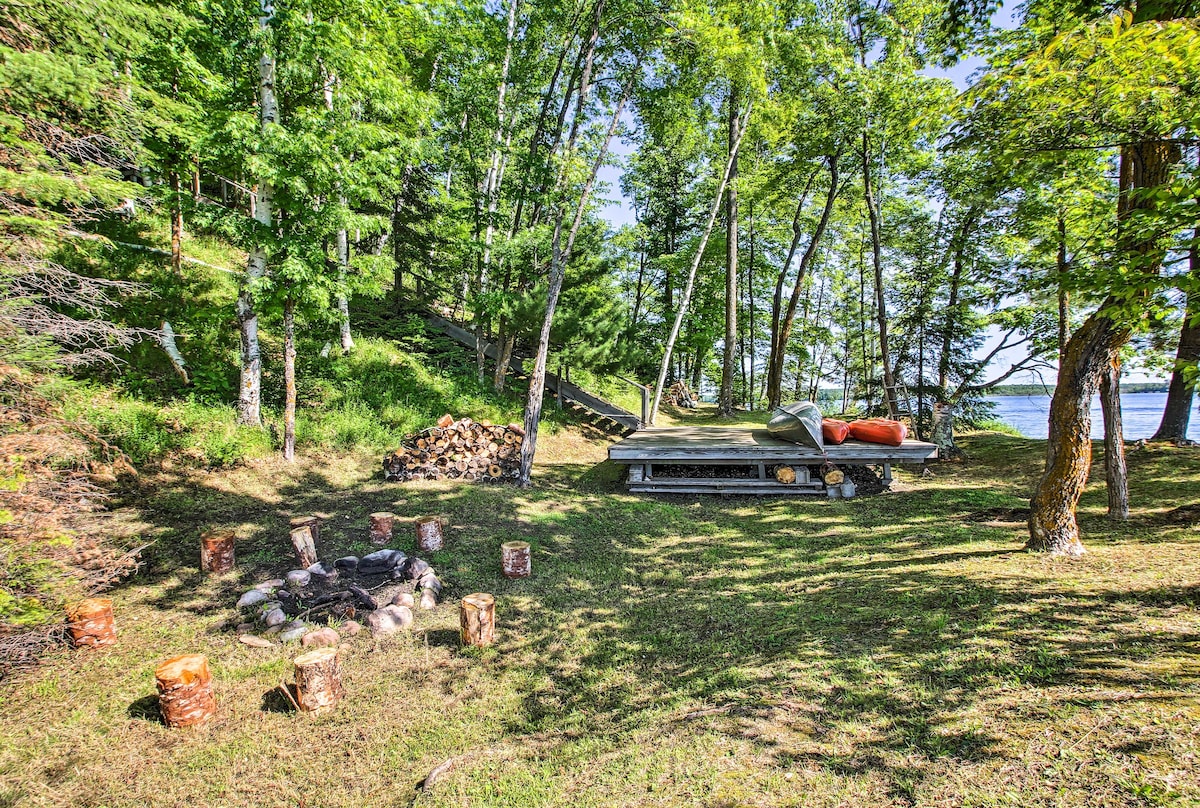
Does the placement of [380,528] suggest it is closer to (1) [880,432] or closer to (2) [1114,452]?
(1) [880,432]

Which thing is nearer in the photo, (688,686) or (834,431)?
(688,686)

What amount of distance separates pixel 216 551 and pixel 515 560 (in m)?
3.11

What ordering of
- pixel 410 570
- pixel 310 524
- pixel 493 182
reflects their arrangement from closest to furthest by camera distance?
pixel 410 570, pixel 310 524, pixel 493 182

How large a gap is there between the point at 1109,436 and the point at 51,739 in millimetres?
10806

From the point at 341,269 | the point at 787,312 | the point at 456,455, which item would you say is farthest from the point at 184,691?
the point at 787,312

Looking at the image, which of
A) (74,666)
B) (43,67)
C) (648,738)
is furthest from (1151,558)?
(43,67)

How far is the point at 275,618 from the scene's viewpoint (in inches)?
167

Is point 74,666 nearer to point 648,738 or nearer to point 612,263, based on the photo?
point 648,738

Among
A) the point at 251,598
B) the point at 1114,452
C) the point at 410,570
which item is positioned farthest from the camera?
the point at 1114,452

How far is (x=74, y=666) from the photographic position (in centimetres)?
361

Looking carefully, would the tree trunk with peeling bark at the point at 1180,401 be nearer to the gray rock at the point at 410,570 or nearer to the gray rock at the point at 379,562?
the gray rock at the point at 410,570

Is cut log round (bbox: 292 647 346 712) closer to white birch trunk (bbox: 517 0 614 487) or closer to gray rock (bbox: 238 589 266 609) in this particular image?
gray rock (bbox: 238 589 266 609)

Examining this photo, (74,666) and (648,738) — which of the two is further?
(74,666)

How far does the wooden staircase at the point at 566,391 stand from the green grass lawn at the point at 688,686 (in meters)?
7.32
